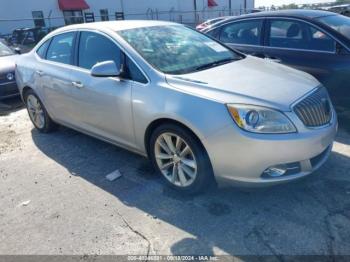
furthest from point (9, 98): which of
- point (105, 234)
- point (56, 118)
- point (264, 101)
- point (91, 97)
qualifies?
→ point (264, 101)

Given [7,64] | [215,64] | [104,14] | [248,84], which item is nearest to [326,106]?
[248,84]

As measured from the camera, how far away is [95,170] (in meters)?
4.17

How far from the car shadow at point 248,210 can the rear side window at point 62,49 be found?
142 centimetres

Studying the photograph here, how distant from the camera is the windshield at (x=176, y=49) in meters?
3.61

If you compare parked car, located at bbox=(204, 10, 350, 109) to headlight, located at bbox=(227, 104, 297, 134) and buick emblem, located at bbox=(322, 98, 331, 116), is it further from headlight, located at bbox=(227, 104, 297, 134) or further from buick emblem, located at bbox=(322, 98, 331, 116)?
headlight, located at bbox=(227, 104, 297, 134)

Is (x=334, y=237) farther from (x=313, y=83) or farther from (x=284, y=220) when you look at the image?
(x=313, y=83)

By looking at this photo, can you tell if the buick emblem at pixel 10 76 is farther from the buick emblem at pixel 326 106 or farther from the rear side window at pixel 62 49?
the buick emblem at pixel 326 106

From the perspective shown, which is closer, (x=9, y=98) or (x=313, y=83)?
(x=313, y=83)

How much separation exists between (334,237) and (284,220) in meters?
0.41

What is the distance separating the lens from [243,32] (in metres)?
5.64

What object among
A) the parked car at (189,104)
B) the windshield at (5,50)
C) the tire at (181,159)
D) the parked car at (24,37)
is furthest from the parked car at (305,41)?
the parked car at (24,37)

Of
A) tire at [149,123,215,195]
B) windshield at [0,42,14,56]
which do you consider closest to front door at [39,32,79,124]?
tire at [149,123,215,195]

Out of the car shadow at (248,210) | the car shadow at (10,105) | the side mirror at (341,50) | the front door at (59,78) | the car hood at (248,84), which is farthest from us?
the car shadow at (10,105)

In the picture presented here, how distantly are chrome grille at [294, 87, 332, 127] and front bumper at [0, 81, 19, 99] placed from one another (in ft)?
20.7
